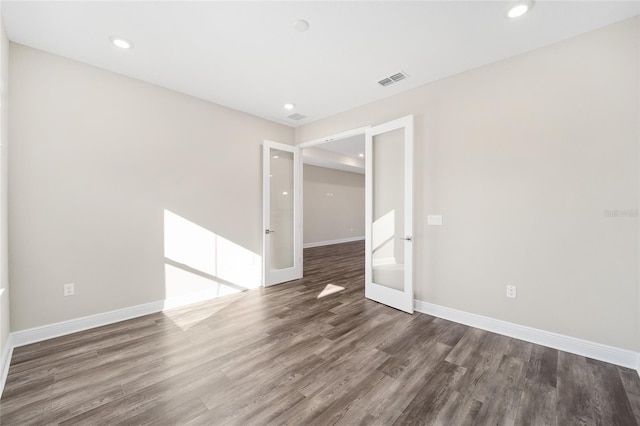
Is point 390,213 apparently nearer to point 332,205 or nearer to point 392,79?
point 392,79

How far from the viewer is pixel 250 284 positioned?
4.27m

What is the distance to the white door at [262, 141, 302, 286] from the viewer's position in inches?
173

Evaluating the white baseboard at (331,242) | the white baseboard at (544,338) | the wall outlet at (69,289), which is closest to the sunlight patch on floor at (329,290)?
the white baseboard at (544,338)

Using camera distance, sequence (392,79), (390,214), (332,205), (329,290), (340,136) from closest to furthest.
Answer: (392,79) → (390,214) → (329,290) → (340,136) → (332,205)

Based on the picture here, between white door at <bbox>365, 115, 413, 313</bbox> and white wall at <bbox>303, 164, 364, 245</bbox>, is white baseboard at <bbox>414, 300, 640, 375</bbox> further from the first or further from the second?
white wall at <bbox>303, 164, 364, 245</bbox>

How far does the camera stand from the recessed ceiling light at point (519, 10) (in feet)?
6.57

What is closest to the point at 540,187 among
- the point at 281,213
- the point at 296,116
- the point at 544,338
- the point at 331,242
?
the point at 544,338

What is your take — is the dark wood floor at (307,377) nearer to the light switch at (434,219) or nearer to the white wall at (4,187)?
the white wall at (4,187)

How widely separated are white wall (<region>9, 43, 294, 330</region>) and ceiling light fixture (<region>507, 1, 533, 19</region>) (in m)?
3.52

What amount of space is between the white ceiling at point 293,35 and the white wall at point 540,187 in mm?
293

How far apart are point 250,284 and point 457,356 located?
3079 mm

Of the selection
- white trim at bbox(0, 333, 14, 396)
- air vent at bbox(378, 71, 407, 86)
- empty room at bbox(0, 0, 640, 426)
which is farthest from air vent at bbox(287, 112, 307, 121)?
white trim at bbox(0, 333, 14, 396)

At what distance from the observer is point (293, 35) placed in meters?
2.36

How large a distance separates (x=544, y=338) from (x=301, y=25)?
366 centimetres
